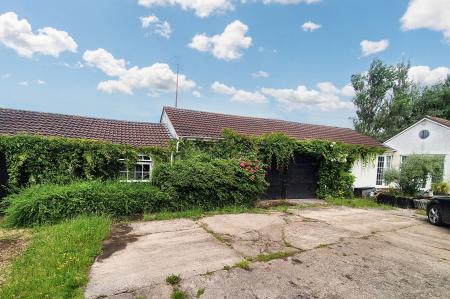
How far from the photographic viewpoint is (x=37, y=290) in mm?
3830

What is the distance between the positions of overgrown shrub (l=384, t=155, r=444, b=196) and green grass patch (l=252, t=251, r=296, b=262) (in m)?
9.74

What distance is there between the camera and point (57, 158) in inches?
371

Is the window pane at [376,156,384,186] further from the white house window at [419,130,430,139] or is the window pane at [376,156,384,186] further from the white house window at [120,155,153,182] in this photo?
the white house window at [120,155,153,182]

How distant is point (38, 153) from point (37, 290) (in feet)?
21.9

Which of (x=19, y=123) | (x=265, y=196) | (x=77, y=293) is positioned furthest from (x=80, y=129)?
(x=77, y=293)

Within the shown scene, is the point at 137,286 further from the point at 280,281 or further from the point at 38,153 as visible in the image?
the point at 38,153

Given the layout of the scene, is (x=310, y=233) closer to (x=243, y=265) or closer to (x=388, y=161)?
(x=243, y=265)

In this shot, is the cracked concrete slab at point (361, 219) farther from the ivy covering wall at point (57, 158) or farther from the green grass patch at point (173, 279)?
the ivy covering wall at point (57, 158)

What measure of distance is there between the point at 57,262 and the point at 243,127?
37.7 feet

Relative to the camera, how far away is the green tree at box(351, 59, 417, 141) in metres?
27.7

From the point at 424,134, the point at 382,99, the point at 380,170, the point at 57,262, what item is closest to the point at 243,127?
the point at 380,170

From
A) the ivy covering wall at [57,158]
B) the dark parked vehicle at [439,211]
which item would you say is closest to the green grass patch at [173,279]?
the ivy covering wall at [57,158]

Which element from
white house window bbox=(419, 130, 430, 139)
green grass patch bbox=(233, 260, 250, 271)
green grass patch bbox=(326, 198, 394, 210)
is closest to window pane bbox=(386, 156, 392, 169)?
white house window bbox=(419, 130, 430, 139)

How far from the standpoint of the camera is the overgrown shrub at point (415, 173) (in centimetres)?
1234
